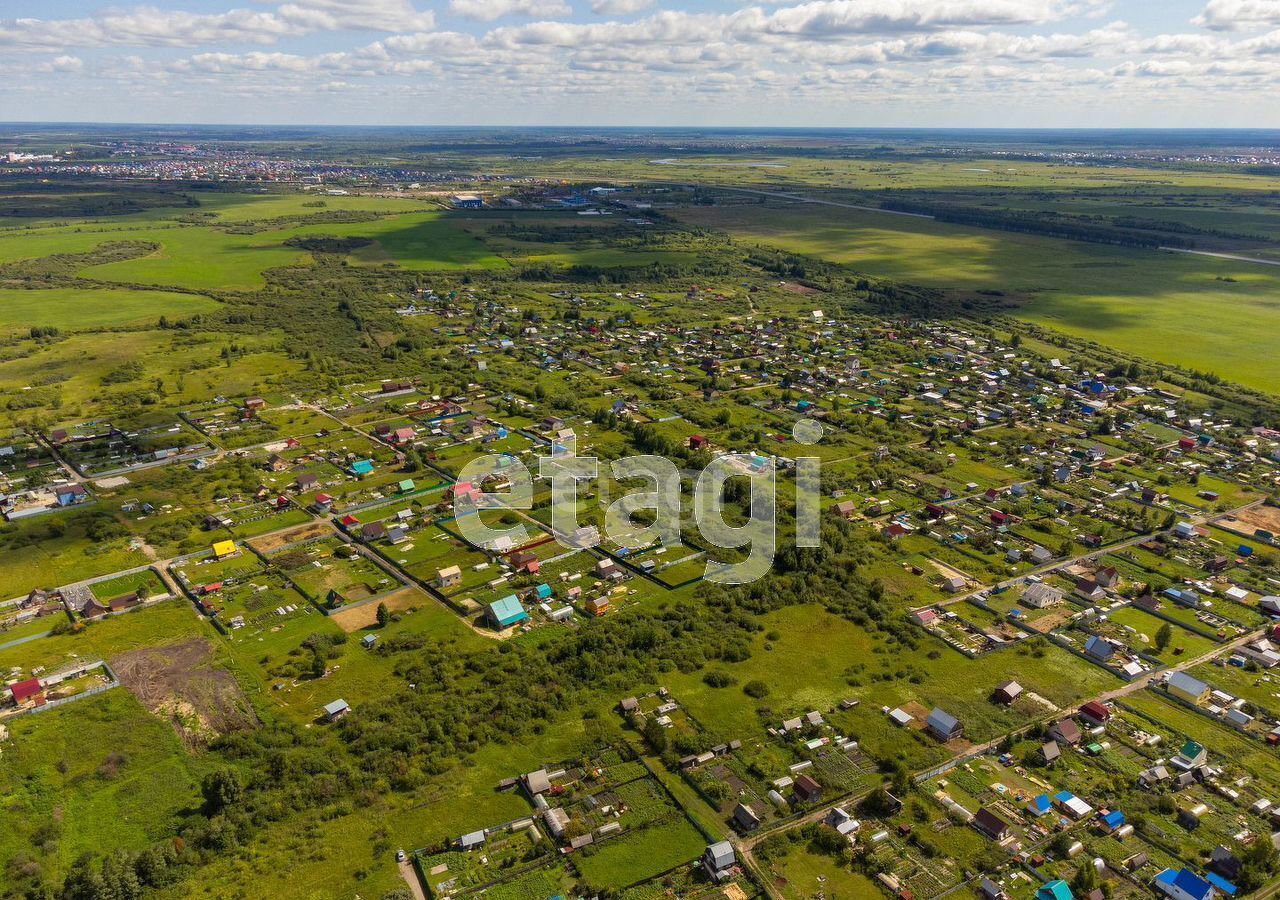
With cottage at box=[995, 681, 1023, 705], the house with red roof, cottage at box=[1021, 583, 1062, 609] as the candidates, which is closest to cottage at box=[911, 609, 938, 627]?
cottage at box=[1021, 583, 1062, 609]

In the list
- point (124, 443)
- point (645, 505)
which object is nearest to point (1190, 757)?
point (645, 505)

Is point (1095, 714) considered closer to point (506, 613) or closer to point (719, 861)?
point (719, 861)

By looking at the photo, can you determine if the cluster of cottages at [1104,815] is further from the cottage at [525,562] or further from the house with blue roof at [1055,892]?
the cottage at [525,562]

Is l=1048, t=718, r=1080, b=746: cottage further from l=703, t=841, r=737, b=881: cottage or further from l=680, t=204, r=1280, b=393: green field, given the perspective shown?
l=680, t=204, r=1280, b=393: green field

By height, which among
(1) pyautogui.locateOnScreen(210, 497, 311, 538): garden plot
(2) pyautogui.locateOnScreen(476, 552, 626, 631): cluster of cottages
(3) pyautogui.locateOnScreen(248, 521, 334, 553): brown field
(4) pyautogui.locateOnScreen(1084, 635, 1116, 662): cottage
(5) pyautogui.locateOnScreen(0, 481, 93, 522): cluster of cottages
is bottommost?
(4) pyautogui.locateOnScreen(1084, 635, 1116, 662): cottage

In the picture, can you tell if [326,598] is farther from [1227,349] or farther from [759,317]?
[1227,349]

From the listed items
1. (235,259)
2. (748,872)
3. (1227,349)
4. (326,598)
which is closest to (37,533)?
(326,598)
